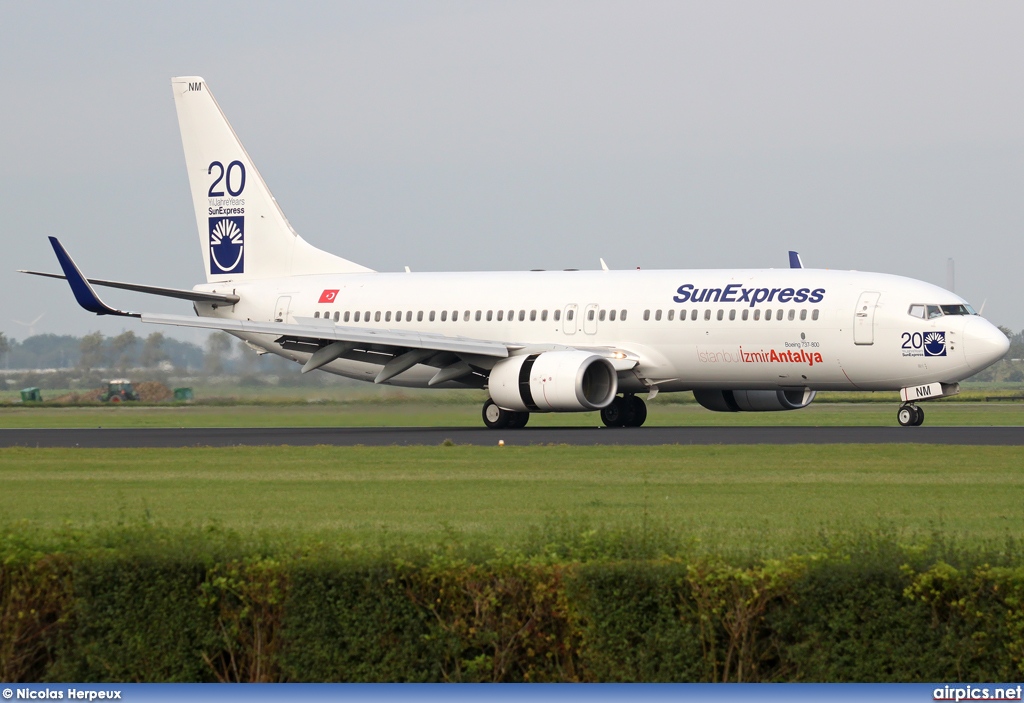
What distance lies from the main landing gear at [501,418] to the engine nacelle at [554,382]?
0.98 meters

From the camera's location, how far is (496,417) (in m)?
40.5

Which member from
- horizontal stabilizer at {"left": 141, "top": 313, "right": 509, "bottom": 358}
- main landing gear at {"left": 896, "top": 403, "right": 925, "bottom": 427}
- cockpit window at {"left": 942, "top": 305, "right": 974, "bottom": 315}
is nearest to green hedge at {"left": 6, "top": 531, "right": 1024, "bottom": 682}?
cockpit window at {"left": 942, "top": 305, "right": 974, "bottom": 315}

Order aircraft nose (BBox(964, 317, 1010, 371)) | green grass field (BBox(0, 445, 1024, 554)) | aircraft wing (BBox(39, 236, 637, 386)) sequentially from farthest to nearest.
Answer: aircraft wing (BBox(39, 236, 637, 386))
aircraft nose (BBox(964, 317, 1010, 371))
green grass field (BBox(0, 445, 1024, 554))

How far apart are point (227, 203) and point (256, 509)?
106ft

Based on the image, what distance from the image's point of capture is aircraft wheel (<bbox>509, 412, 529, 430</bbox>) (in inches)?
1604

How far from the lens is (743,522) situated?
16.0m

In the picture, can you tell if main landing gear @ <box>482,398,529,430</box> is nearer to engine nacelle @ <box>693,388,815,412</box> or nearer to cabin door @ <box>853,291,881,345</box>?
engine nacelle @ <box>693,388,815,412</box>

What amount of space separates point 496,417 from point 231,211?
13.9m

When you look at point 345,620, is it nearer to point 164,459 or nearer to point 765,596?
point 765,596

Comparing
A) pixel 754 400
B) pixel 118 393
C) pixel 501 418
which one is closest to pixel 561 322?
pixel 501 418

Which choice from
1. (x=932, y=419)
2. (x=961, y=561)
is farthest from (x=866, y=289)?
(x=961, y=561)

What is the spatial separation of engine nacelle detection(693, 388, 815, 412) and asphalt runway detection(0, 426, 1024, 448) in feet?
7.70

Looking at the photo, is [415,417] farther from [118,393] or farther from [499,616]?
[499,616]

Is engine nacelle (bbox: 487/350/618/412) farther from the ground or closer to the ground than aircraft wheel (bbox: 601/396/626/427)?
farther from the ground
